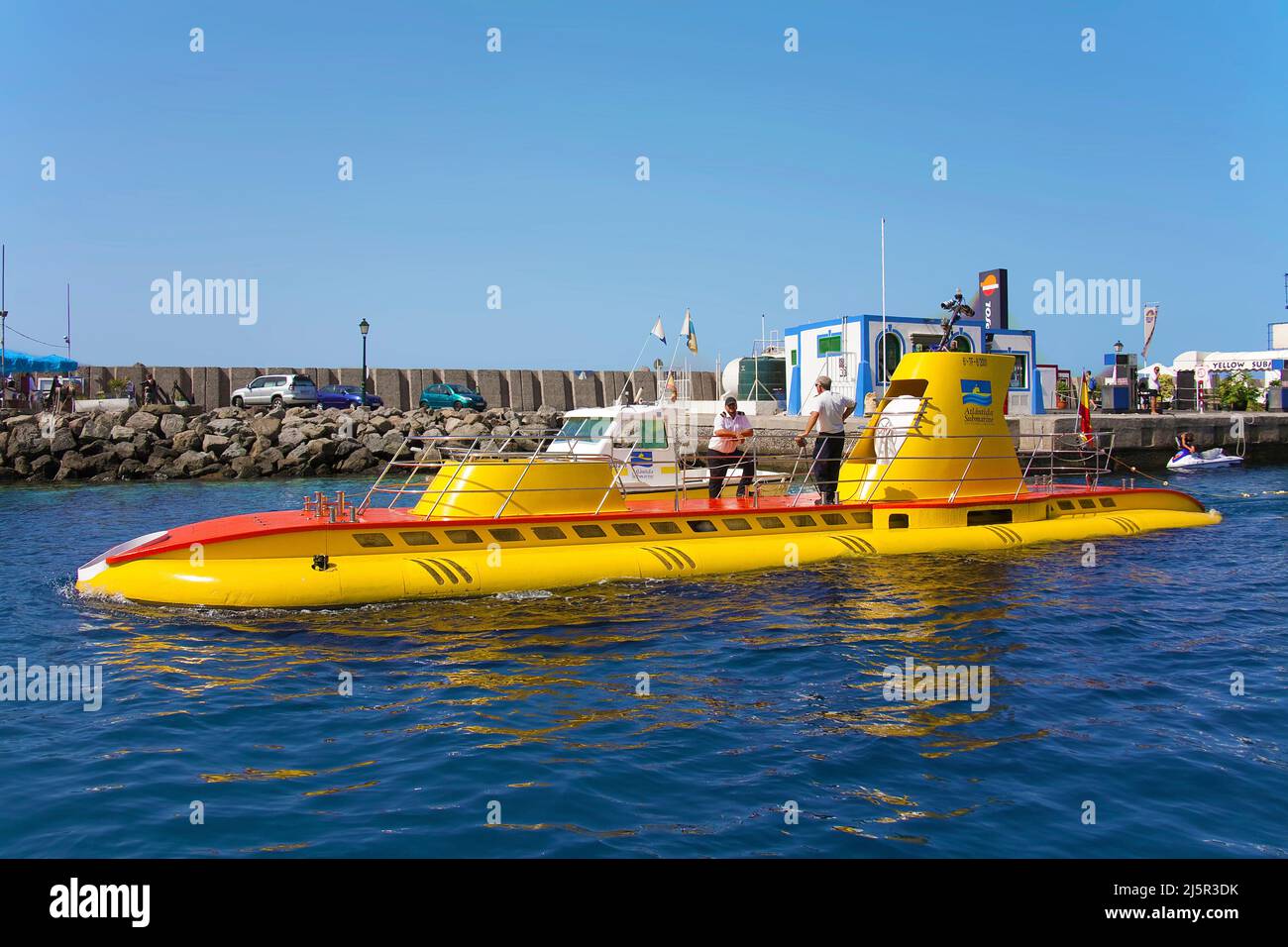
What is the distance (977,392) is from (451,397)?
37.3 metres

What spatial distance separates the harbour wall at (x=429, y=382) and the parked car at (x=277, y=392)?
3910 millimetres

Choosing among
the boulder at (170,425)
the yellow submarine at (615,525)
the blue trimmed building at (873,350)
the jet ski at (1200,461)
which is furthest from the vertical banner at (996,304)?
the boulder at (170,425)

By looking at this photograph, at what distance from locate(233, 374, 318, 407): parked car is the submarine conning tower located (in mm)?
36448

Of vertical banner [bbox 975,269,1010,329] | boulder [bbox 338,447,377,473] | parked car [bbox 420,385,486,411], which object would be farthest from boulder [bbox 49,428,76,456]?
vertical banner [bbox 975,269,1010,329]

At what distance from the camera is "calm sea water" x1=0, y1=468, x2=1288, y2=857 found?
7.29 m

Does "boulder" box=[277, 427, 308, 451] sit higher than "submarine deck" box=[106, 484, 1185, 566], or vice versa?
"boulder" box=[277, 427, 308, 451]

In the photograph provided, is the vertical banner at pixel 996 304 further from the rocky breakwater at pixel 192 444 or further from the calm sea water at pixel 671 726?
the calm sea water at pixel 671 726

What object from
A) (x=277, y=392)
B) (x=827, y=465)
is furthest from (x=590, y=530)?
(x=277, y=392)

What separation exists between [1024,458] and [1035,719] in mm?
30160

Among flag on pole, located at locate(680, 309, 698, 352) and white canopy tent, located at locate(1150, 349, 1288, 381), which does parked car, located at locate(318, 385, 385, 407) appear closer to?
flag on pole, located at locate(680, 309, 698, 352)

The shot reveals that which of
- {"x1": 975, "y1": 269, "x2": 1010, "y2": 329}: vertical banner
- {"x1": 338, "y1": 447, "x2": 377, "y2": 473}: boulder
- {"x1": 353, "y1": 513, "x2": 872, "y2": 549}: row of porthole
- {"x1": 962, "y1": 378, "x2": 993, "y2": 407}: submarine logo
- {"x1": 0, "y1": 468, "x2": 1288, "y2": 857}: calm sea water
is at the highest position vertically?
{"x1": 975, "y1": 269, "x2": 1010, "y2": 329}: vertical banner
